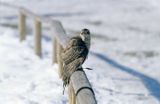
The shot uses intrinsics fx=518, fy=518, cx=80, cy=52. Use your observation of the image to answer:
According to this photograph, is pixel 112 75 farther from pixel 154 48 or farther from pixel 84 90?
pixel 84 90

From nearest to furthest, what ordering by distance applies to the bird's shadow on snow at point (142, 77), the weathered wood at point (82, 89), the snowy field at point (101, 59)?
1. the weathered wood at point (82, 89)
2. the snowy field at point (101, 59)
3. the bird's shadow on snow at point (142, 77)

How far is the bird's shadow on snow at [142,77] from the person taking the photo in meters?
9.67

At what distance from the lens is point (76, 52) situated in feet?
18.3

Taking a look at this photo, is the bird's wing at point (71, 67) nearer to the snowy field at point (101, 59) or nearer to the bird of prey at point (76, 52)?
the bird of prey at point (76, 52)

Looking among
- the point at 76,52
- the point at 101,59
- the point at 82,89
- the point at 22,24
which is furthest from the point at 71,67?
the point at 22,24

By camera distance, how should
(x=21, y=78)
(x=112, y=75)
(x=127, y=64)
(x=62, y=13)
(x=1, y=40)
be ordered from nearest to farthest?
(x=21, y=78) < (x=112, y=75) < (x=127, y=64) < (x=1, y=40) < (x=62, y=13)

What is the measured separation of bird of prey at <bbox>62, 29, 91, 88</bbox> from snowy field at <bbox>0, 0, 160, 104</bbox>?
2.10 metres

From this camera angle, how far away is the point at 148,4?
88.3 ft

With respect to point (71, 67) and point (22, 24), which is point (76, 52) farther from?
point (22, 24)

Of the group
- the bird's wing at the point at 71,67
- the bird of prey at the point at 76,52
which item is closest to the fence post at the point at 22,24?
the bird's wing at the point at 71,67

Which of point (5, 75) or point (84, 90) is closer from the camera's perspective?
point (84, 90)

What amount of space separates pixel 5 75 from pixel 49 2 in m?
18.1

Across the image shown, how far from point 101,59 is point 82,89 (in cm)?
785

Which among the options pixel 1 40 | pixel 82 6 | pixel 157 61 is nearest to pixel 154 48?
pixel 157 61
